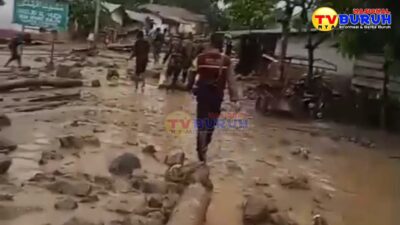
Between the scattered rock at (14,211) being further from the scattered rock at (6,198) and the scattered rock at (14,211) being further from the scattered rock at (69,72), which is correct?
the scattered rock at (69,72)

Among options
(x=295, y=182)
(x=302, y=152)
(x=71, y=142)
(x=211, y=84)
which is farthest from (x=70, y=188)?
(x=302, y=152)

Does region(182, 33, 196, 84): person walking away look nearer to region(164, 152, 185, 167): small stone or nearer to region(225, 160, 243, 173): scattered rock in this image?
region(164, 152, 185, 167): small stone

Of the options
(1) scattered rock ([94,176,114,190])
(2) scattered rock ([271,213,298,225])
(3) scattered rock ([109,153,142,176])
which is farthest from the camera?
(3) scattered rock ([109,153,142,176])

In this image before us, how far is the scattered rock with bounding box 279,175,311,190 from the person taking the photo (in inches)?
116

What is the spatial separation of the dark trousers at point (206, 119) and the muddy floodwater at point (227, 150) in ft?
0.13

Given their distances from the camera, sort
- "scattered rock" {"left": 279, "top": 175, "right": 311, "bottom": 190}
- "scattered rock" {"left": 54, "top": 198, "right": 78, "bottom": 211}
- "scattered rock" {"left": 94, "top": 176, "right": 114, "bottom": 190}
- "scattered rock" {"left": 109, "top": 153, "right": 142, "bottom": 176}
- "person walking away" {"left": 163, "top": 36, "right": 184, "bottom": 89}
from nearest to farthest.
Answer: "scattered rock" {"left": 54, "top": 198, "right": 78, "bottom": 211}, "scattered rock" {"left": 94, "top": 176, "right": 114, "bottom": 190}, "scattered rock" {"left": 109, "top": 153, "right": 142, "bottom": 176}, "scattered rock" {"left": 279, "top": 175, "right": 311, "bottom": 190}, "person walking away" {"left": 163, "top": 36, "right": 184, "bottom": 89}

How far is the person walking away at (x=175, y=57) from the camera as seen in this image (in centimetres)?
305

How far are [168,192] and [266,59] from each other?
94cm

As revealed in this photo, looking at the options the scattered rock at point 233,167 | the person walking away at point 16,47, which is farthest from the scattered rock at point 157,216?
the person walking away at point 16,47

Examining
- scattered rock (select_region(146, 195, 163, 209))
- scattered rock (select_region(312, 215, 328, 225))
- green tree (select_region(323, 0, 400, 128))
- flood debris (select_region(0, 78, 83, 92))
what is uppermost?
green tree (select_region(323, 0, 400, 128))

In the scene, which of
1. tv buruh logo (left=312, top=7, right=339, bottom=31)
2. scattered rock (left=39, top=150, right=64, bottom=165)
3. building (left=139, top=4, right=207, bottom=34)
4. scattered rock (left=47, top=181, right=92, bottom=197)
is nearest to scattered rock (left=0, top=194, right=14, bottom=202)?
scattered rock (left=47, top=181, right=92, bottom=197)

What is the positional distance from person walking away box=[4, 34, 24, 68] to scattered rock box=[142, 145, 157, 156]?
76 centimetres

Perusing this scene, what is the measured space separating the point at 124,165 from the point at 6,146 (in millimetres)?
575

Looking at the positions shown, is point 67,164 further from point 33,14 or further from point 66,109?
point 33,14
